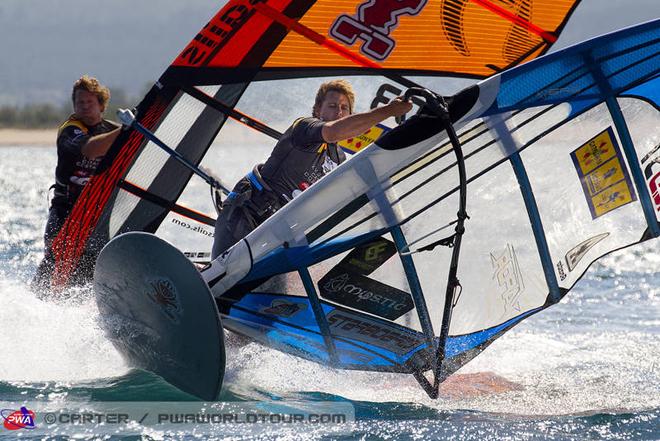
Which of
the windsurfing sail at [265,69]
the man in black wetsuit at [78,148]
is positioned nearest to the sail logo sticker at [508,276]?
the windsurfing sail at [265,69]

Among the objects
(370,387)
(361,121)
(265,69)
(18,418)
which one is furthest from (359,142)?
(18,418)

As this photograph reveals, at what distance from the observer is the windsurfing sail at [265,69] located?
5.80 meters

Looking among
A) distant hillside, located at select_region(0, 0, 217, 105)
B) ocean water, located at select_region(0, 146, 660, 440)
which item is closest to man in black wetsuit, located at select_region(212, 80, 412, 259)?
ocean water, located at select_region(0, 146, 660, 440)

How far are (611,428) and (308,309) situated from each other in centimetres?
141

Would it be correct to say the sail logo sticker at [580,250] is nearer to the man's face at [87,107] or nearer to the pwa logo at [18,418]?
the pwa logo at [18,418]

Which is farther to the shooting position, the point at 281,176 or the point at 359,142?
the point at 359,142

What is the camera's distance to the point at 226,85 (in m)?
5.99

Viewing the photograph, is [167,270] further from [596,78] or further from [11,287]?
[11,287]

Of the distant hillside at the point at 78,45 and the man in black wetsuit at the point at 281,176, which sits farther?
the distant hillside at the point at 78,45

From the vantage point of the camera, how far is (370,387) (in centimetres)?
484

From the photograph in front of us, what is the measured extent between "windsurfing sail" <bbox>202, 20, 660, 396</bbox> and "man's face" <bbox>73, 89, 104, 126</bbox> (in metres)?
1.88

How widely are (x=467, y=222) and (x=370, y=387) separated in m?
0.95

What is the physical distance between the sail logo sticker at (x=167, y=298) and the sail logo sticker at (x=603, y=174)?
1.89 meters

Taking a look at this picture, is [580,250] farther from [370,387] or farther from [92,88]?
[92,88]
